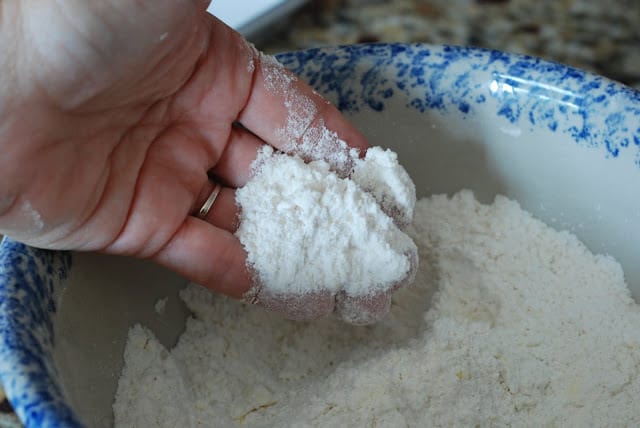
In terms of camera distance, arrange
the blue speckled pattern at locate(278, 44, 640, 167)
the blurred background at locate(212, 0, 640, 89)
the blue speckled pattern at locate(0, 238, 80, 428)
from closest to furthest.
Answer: the blue speckled pattern at locate(0, 238, 80, 428), the blue speckled pattern at locate(278, 44, 640, 167), the blurred background at locate(212, 0, 640, 89)

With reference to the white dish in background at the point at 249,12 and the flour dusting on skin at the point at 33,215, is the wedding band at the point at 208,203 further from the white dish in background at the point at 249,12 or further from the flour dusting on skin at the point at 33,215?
the white dish in background at the point at 249,12

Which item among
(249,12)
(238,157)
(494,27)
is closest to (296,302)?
(238,157)

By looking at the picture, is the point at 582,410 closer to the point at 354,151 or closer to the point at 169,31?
the point at 354,151

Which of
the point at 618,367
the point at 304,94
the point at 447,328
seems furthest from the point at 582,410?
the point at 304,94

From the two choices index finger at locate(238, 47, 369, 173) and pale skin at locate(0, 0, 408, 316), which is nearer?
pale skin at locate(0, 0, 408, 316)

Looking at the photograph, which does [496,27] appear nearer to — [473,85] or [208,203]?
[473,85]

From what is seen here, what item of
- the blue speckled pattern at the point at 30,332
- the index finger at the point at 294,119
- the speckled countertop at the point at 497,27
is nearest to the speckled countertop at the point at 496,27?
the speckled countertop at the point at 497,27

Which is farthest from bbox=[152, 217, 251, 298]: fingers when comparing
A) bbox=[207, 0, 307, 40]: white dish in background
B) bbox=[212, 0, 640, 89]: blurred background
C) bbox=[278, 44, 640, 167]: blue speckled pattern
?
bbox=[212, 0, 640, 89]: blurred background

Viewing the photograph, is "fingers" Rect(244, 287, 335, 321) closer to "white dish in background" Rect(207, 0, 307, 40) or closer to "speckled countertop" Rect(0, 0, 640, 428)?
"white dish in background" Rect(207, 0, 307, 40)
